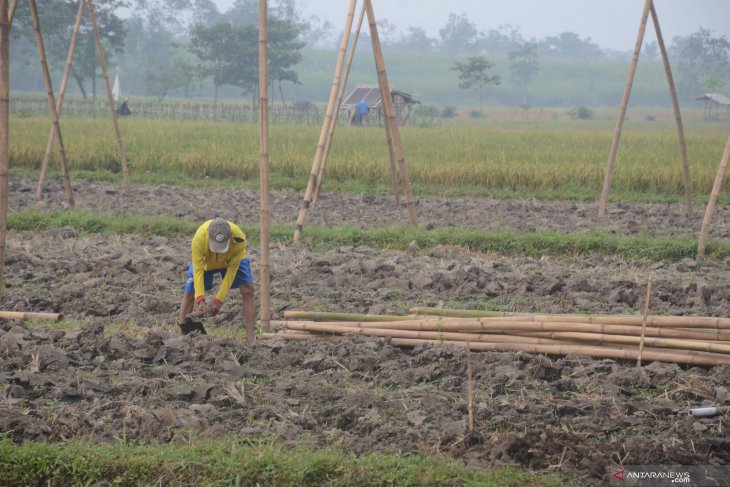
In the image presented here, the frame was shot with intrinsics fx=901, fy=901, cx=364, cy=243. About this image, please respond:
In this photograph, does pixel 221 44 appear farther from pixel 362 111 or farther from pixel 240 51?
pixel 362 111

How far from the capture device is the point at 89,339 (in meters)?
5.85

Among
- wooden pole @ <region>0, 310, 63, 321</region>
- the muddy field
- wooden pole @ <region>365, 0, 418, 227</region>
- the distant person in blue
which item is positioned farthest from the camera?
the distant person in blue

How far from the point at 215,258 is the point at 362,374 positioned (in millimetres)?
1334

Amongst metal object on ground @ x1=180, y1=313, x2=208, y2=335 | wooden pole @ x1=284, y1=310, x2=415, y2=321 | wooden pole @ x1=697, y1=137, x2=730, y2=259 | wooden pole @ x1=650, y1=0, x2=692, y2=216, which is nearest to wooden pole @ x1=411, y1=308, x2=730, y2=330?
wooden pole @ x1=284, y1=310, x2=415, y2=321

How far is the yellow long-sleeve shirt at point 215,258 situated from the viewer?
19.0 ft

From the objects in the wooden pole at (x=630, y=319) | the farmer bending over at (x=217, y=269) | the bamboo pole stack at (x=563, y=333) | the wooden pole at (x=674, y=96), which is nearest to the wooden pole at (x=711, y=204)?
the wooden pole at (x=674, y=96)

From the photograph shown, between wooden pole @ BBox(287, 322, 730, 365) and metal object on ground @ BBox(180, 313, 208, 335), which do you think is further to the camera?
metal object on ground @ BBox(180, 313, 208, 335)

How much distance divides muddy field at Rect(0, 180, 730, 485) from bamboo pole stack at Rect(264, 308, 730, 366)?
104 mm

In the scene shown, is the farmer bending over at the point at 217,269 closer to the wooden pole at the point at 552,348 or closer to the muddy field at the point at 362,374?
the muddy field at the point at 362,374

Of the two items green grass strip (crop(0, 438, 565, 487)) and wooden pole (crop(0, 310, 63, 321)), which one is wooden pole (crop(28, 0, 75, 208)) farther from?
green grass strip (crop(0, 438, 565, 487))

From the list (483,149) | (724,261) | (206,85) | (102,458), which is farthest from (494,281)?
(206,85)

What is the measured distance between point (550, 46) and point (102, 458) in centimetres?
11072

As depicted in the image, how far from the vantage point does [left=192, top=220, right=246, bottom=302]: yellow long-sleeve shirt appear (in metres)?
5.79

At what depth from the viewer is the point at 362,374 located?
537 centimetres
